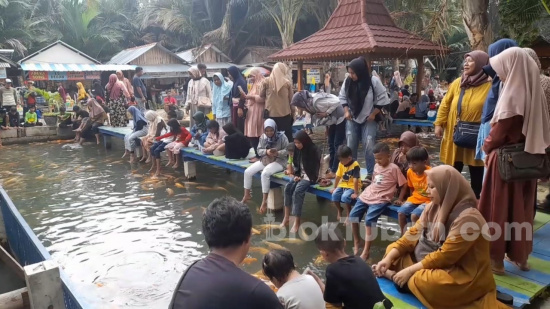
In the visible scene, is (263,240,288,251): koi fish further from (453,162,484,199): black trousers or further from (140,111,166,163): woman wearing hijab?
Answer: (140,111,166,163): woman wearing hijab

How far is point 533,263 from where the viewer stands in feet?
12.4

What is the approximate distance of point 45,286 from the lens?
304cm

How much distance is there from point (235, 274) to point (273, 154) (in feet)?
15.6

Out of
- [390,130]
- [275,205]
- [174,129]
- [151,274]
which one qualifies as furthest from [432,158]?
[151,274]

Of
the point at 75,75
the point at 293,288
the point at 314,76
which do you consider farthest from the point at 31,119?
the point at 293,288

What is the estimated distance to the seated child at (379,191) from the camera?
4.79 metres

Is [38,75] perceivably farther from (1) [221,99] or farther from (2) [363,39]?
(2) [363,39]

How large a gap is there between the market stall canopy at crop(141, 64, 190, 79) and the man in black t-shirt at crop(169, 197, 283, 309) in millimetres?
21748

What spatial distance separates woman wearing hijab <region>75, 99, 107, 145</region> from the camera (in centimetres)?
1360

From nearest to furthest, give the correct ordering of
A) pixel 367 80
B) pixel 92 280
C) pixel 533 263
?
pixel 533 263 → pixel 92 280 → pixel 367 80

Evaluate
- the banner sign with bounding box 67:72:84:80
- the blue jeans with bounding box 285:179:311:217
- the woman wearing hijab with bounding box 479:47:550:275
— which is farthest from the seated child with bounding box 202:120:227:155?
the banner sign with bounding box 67:72:84:80

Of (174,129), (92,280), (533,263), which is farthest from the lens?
(174,129)

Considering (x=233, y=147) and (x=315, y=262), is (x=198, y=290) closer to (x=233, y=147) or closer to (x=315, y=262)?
(x=315, y=262)

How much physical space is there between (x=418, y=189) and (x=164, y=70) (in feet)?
66.1
